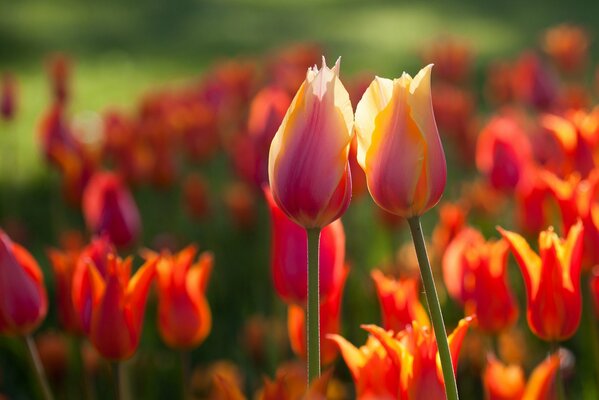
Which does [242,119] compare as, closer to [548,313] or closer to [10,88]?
[10,88]

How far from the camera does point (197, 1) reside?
8.95 meters

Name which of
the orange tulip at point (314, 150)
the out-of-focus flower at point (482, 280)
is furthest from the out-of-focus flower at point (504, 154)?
the orange tulip at point (314, 150)

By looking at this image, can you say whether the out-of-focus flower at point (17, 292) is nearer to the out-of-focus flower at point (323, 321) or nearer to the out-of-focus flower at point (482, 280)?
the out-of-focus flower at point (323, 321)

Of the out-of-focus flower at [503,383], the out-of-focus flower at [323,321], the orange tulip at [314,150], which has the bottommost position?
the out-of-focus flower at [503,383]

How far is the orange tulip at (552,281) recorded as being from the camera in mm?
1200

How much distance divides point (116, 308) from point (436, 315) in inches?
18.4

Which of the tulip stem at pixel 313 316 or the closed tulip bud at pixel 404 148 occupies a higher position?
the closed tulip bud at pixel 404 148

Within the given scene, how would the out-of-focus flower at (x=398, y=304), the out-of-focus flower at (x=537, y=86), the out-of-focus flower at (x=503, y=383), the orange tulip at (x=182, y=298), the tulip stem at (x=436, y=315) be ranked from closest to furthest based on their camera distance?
the tulip stem at (x=436, y=315) < the out-of-focus flower at (x=503, y=383) < the out-of-focus flower at (x=398, y=304) < the orange tulip at (x=182, y=298) < the out-of-focus flower at (x=537, y=86)

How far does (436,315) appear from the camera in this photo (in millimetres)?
1015

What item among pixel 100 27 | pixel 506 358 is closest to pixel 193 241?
pixel 506 358

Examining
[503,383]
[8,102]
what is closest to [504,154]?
[503,383]

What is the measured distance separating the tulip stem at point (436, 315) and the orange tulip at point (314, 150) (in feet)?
0.32

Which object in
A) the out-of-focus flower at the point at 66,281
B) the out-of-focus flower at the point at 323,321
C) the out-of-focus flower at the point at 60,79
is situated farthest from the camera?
the out-of-focus flower at the point at 60,79

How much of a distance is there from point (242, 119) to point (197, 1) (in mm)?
4971
